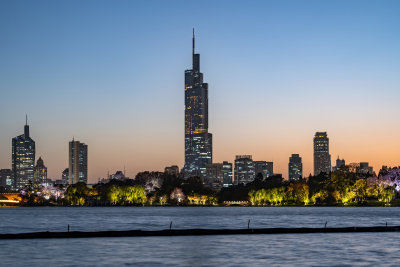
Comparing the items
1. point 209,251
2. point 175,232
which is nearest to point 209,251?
point 209,251

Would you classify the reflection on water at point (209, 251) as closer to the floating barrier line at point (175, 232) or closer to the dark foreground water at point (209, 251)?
the dark foreground water at point (209, 251)

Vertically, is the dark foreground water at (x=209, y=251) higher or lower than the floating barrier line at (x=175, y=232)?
lower

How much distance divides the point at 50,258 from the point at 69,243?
493 inches

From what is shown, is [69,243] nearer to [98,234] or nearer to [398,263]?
[98,234]

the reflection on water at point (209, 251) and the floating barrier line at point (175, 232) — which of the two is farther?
the floating barrier line at point (175, 232)

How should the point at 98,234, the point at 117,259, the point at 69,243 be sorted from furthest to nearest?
the point at 98,234
the point at 69,243
the point at 117,259

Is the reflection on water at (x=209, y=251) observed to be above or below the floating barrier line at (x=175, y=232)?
below

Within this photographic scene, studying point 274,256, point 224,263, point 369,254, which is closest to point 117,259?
point 224,263

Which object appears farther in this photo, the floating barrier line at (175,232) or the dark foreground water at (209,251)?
the floating barrier line at (175,232)

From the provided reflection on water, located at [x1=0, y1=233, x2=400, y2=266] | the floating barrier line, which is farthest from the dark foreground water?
the floating barrier line

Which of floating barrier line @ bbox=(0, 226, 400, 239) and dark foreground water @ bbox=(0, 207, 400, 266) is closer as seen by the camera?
dark foreground water @ bbox=(0, 207, 400, 266)

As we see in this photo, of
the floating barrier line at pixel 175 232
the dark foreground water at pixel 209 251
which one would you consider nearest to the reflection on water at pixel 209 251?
the dark foreground water at pixel 209 251

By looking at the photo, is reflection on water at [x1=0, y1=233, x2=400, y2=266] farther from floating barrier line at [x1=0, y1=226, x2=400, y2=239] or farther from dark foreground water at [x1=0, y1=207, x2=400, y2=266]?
floating barrier line at [x1=0, y1=226, x2=400, y2=239]

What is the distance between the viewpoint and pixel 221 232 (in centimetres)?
7481
